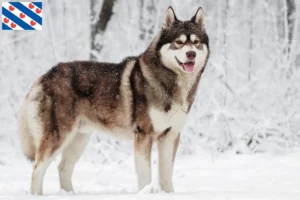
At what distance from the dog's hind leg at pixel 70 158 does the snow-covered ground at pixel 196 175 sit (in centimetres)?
17

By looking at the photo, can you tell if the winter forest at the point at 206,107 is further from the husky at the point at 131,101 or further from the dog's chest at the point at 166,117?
the dog's chest at the point at 166,117

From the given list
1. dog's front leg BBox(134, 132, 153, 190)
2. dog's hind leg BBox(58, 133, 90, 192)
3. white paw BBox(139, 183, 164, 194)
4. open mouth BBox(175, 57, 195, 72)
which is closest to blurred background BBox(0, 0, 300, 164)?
dog's hind leg BBox(58, 133, 90, 192)

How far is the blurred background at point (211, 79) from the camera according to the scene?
359 inches

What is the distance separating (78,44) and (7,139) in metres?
2.70

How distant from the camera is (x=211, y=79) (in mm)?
10094

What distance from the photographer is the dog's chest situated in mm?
5152

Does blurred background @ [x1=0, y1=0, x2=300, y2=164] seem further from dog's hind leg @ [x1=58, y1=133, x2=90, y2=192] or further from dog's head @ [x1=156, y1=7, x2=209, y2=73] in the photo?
dog's head @ [x1=156, y1=7, x2=209, y2=73]

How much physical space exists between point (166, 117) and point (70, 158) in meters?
1.47

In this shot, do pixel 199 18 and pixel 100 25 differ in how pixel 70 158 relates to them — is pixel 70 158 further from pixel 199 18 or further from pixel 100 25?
pixel 100 25

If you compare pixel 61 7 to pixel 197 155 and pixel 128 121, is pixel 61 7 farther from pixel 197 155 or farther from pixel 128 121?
pixel 128 121

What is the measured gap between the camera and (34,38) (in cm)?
1218

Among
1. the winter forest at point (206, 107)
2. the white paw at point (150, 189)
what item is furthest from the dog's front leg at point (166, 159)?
the winter forest at point (206, 107)

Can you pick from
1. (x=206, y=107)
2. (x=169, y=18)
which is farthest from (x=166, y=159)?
(x=206, y=107)

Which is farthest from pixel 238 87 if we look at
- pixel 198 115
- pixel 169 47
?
pixel 169 47
